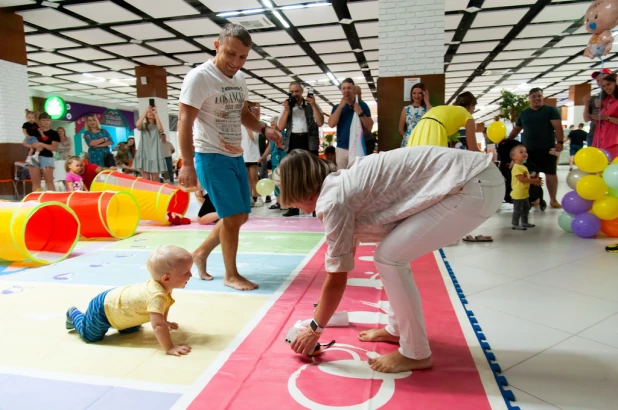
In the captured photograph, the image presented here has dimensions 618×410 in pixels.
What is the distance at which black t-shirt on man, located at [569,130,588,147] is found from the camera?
11.1m

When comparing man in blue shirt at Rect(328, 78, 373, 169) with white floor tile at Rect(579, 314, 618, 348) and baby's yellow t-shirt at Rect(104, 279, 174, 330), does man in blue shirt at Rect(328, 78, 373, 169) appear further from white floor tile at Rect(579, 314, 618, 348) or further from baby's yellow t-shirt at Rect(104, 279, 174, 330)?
baby's yellow t-shirt at Rect(104, 279, 174, 330)

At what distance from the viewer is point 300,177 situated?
57.9 inches

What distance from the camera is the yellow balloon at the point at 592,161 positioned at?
12.3 ft

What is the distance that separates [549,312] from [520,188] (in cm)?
247

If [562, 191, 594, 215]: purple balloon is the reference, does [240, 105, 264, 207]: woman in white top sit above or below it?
above

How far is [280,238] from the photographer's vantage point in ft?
13.5

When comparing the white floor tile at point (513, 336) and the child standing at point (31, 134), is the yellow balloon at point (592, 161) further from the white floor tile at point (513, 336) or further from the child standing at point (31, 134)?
the child standing at point (31, 134)

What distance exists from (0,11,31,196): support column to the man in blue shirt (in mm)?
6042

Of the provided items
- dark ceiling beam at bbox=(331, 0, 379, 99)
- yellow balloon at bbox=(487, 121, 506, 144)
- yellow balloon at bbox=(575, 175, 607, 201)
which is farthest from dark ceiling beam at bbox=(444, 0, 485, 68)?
yellow balloon at bbox=(575, 175, 607, 201)

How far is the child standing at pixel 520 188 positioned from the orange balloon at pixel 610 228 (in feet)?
2.23

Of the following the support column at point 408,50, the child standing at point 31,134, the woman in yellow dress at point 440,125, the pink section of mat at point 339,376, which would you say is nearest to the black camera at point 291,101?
the support column at point 408,50

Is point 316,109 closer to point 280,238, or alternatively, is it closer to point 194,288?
point 280,238

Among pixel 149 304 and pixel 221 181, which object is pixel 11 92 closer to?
pixel 221 181

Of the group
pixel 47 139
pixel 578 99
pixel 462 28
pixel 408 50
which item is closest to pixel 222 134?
pixel 408 50
